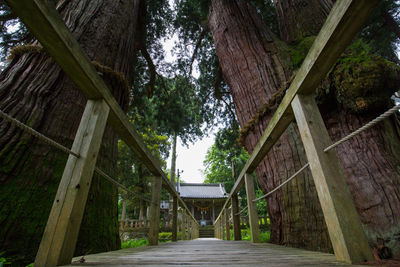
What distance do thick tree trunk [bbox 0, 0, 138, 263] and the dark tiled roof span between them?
668 inches

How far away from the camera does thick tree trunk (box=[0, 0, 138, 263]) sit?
3.60ft

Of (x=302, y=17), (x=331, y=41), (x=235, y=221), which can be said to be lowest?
(x=235, y=221)

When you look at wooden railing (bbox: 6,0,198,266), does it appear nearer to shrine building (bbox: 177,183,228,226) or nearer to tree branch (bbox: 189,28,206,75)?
tree branch (bbox: 189,28,206,75)

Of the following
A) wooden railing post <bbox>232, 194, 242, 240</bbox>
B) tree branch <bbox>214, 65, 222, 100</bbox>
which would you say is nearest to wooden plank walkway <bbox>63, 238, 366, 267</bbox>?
wooden railing post <bbox>232, 194, 242, 240</bbox>

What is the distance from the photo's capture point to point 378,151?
1.50 meters

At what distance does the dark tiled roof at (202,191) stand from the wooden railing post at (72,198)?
1784 cm

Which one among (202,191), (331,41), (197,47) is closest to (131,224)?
(197,47)

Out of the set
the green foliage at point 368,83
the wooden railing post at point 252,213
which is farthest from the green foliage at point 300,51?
the wooden railing post at point 252,213

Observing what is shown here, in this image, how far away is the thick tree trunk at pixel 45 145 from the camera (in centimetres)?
110

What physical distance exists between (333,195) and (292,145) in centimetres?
145

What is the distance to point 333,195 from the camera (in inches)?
30.6

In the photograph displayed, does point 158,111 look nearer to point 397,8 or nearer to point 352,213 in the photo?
point 352,213

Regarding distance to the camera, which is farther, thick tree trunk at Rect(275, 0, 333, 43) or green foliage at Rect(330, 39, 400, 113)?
thick tree trunk at Rect(275, 0, 333, 43)

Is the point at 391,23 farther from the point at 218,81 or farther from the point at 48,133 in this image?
the point at 48,133
